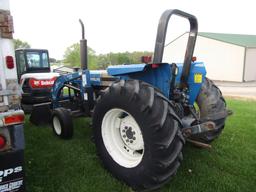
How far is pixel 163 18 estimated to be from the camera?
275 cm

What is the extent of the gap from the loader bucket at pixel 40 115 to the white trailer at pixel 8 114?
2968 millimetres

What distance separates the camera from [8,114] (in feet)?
7.06

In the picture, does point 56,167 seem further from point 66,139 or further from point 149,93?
point 149,93

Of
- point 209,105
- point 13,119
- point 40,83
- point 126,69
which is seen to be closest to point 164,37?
point 126,69

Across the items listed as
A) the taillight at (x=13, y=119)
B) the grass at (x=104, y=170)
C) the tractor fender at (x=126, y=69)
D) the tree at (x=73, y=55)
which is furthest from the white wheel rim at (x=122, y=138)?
the tree at (x=73, y=55)

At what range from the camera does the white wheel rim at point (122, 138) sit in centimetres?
286

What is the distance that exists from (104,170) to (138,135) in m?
0.73

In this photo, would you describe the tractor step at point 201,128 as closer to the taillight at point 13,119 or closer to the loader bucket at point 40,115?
the taillight at point 13,119

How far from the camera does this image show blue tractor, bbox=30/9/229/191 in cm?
242

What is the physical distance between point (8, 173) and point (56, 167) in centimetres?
104

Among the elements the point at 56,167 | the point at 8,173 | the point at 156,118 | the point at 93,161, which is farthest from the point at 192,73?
the point at 8,173

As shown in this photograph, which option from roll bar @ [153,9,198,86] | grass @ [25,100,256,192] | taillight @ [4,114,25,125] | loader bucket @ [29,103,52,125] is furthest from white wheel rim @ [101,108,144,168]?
loader bucket @ [29,103,52,125]

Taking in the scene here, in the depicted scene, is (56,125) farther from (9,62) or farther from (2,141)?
(9,62)

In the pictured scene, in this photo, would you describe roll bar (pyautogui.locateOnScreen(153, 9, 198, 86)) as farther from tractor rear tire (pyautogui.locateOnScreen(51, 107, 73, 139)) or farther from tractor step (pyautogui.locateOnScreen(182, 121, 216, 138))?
tractor rear tire (pyautogui.locateOnScreen(51, 107, 73, 139))
